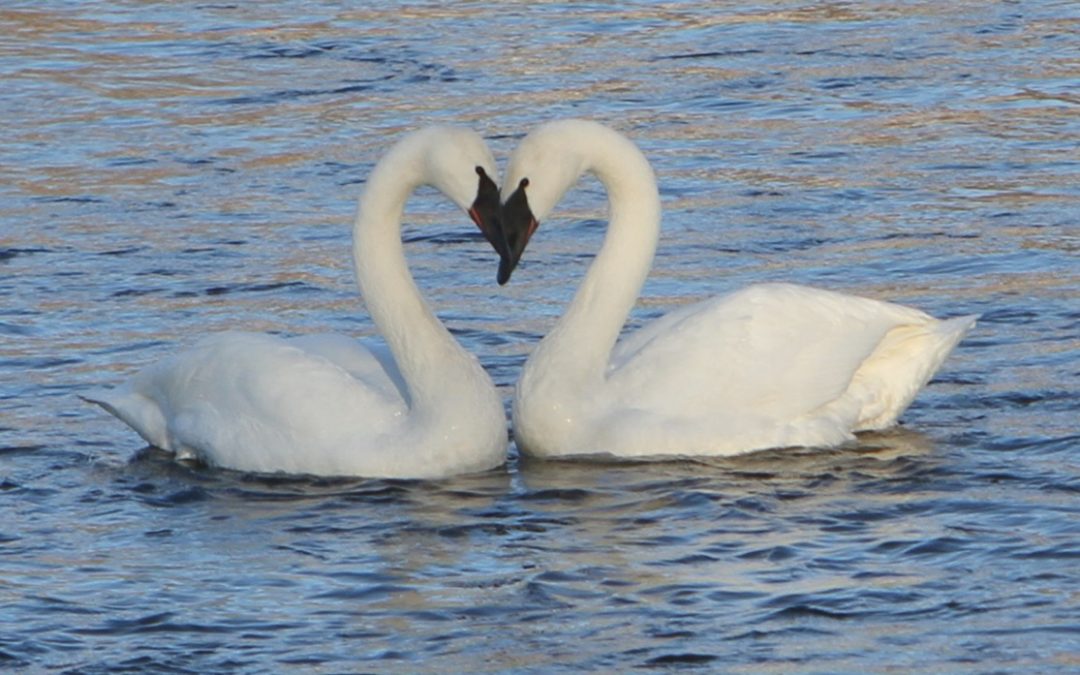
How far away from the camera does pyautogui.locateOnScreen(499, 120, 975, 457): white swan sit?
984 centimetres

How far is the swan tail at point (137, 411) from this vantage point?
33.8ft

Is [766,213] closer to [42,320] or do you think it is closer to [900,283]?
[900,283]

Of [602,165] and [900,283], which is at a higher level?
[602,165]

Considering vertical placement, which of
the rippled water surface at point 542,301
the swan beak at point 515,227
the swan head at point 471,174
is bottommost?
the rippled water surface at point 542,301

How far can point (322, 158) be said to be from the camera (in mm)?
15523

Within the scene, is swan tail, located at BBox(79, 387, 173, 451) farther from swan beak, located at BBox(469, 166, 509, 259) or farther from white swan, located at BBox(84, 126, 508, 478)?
swan beak, located at BBox(469, 166, 509, 259)

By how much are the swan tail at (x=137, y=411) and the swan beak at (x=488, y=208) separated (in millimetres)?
1656

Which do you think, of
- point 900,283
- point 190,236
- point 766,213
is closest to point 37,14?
point 190,236

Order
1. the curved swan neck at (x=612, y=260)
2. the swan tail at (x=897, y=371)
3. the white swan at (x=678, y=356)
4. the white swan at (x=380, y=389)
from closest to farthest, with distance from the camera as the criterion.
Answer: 1. the white swan at (x=380, y=389)
2. the white swan at (x=678, y=356)
3. the curved swan neck at (x=612, y=260)
4. the swan tail at (x=897, y=371)

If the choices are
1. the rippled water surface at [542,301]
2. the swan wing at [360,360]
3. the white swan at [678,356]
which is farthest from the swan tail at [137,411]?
the white swan at [678,356]

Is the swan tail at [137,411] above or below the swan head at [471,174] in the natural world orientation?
below

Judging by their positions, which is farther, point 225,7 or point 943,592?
point 225,7

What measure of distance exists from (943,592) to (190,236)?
6.71m

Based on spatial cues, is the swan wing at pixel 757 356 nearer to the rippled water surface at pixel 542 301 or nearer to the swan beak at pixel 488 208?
the rippled water surface at pixel 542 301
